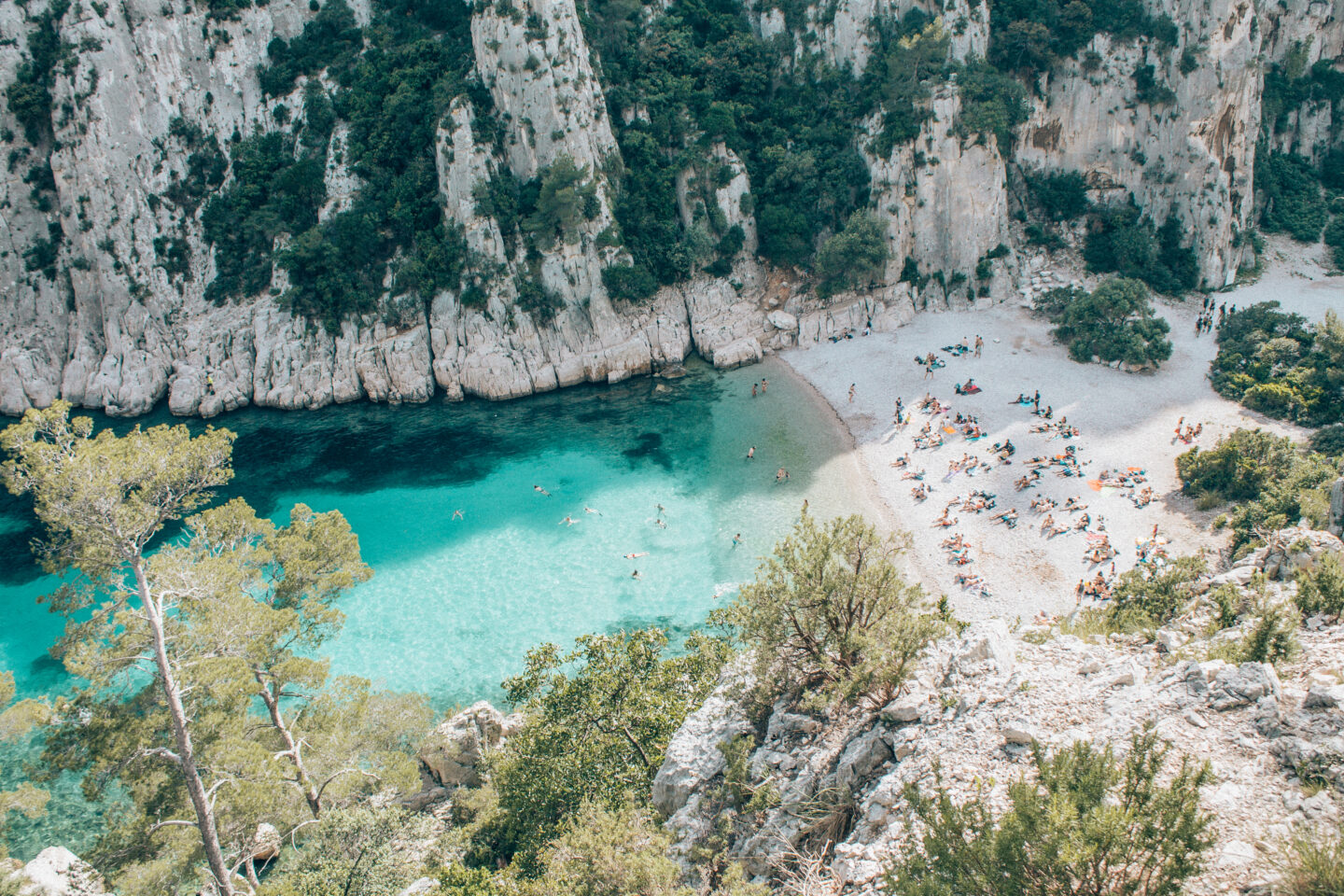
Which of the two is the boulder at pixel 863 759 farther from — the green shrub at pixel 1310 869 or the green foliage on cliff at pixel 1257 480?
the green foliage on cliff at pixel 1257 480

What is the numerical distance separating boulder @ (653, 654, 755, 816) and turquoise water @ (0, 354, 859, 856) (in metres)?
12.3

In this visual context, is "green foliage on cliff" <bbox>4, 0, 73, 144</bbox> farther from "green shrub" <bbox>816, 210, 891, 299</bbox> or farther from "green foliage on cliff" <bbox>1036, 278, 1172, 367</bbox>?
"green foliage on cliff" <bbox>1036, 278, 1172, 367</bbox>

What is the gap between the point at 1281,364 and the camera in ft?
114

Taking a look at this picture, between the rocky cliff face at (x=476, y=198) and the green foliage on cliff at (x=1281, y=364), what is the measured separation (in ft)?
26.9

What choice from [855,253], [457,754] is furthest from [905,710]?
[855,253]

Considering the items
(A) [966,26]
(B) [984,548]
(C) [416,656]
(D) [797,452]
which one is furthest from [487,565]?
(A) [966,26]

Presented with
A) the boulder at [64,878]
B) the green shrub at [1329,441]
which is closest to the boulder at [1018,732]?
the boulder at [64,878]

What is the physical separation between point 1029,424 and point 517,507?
84.0 feet

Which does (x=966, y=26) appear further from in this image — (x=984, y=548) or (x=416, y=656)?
(x=416, y=656)

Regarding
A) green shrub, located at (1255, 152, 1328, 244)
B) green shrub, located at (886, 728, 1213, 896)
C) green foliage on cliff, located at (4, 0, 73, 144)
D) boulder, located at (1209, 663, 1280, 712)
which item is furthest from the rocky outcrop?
green foliage on cliff, located at (4, 0, 73, 144)

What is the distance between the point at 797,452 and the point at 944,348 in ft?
45.3

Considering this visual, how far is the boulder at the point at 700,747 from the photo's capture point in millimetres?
12656

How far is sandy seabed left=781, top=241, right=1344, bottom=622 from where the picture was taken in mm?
26188

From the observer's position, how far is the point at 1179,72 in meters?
43.5
